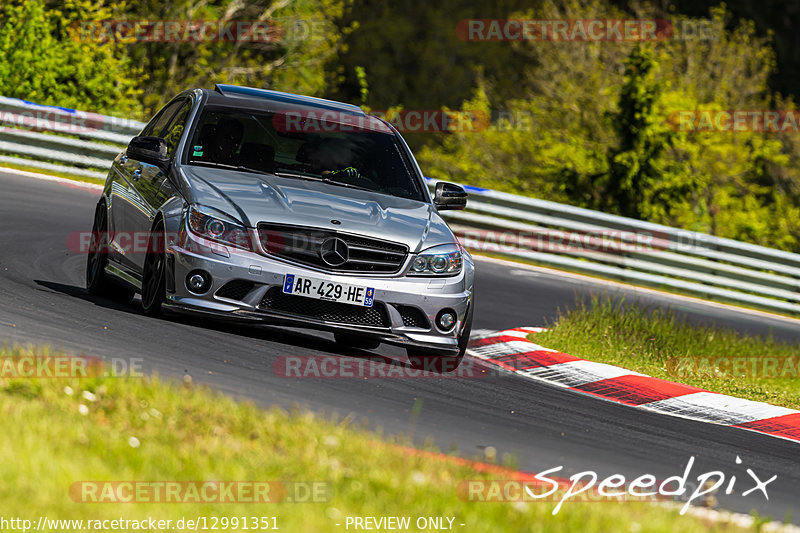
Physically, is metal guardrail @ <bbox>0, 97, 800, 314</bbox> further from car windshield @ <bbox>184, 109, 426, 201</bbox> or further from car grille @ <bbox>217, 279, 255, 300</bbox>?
car grille @ <bbox>217, 279, 255, 300</bbox>

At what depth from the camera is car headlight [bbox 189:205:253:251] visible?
821 centimetres

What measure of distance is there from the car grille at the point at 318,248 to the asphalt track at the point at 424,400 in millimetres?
669

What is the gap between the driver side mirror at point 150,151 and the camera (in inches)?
358

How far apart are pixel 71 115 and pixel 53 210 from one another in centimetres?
469

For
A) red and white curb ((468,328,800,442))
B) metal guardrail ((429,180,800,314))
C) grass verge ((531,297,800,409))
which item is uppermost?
red and white curb ((468,328,800,442))

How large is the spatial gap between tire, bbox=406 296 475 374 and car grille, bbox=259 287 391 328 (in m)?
0.59

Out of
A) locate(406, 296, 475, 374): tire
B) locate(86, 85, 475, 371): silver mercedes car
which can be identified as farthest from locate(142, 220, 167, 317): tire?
locate(406, 296, 475, 374): tire

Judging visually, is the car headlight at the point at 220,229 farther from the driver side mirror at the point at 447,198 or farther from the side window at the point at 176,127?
the driver side mirror at the point at 447,198

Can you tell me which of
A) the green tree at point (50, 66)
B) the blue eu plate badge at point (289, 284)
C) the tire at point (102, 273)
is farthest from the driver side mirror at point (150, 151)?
the green tree at point (50, 66)

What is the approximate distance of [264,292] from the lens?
8.18 m

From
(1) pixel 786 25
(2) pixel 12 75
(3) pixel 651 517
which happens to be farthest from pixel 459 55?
(3) pixel 651 517

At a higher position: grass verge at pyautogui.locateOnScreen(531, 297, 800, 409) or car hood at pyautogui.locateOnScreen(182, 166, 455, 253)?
car hood at pyautogui.locateOnScreen(182, 166, 455, 253)

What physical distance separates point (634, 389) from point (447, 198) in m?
2.02

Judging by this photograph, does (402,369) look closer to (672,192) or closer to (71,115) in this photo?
(71,115)
